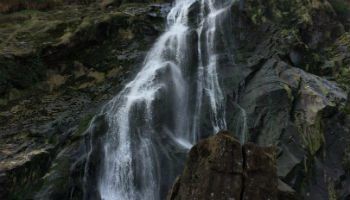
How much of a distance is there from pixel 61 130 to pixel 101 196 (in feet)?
10.5

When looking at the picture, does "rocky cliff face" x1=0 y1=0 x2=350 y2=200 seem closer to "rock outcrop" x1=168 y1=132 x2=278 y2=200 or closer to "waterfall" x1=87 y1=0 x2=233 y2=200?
"rock outcrop" x1=168 y1=132 x2=278 y2=200

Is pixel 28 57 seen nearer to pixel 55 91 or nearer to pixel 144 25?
pixel 55 91

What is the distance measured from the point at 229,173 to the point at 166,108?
8.00m

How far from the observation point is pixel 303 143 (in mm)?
15562

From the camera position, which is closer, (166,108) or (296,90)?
(296,90)

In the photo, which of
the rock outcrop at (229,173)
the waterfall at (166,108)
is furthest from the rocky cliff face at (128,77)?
the waterfall at (166,108)

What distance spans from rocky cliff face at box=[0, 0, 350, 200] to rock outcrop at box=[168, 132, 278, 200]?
158 millimetres

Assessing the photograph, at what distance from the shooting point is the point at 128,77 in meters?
18.8

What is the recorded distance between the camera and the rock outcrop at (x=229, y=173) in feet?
30.1

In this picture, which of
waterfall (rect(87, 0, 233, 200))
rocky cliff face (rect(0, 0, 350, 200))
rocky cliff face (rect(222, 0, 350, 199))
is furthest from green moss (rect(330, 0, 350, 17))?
waterfall (rect(87, 0, 233, 200))

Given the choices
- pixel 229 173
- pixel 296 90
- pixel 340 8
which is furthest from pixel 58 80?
pixel 340 8

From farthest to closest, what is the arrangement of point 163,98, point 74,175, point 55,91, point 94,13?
point 94,13 → point 55,91 → point 163,98 → point 74,175

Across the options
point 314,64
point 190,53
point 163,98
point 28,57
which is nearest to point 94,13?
point 28,57

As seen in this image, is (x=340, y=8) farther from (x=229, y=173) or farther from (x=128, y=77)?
(x=229, y=173)
